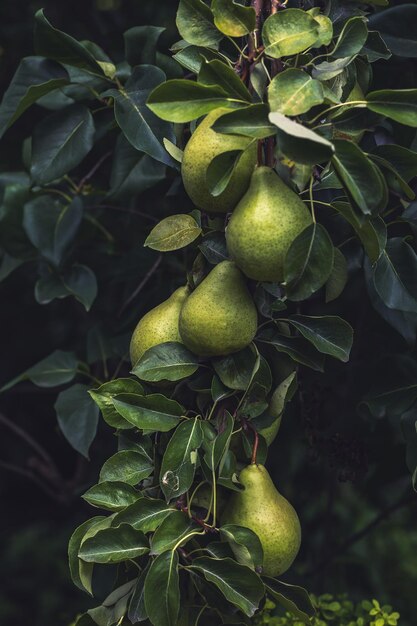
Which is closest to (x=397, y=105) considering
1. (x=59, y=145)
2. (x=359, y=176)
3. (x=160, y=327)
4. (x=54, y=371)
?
(x=359, y=176)

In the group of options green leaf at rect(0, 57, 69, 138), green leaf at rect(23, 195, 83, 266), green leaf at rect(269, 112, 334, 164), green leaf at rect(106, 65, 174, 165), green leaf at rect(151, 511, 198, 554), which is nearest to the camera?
green leaf at rect(269, 112, 334, 164)

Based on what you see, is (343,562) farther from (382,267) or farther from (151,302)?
(382,267)

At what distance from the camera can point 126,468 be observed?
1049 millimetres

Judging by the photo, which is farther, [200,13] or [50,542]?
[50,542]

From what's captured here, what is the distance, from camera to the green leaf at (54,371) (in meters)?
1.56

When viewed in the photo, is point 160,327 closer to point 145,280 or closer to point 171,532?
point 171,532

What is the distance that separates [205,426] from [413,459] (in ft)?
0.98

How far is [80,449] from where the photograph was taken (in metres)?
1.38

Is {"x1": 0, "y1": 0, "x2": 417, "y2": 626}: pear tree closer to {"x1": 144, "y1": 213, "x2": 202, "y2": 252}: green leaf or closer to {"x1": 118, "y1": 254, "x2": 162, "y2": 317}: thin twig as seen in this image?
{"x1": 144, "y1": 213, "x2": 202, "y2": 252}: green leaf

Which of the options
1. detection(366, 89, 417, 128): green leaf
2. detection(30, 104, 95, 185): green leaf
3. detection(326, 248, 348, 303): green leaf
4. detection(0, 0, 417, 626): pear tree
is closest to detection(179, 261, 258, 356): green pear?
detection(0, 0, 417, 626): pear tree

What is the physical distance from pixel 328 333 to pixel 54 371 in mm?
676

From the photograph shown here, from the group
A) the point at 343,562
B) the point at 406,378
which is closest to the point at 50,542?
the point at 343,562

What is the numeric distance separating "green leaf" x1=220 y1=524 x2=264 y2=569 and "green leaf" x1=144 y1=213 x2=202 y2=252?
32 cm

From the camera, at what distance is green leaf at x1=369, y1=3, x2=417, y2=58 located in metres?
1.28
